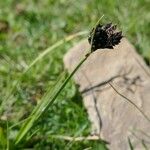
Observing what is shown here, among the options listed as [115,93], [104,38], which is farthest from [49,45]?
[104,38]

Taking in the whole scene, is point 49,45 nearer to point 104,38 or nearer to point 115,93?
point 115,93

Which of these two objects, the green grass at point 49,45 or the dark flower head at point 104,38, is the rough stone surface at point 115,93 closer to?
the green grass at point 49,45

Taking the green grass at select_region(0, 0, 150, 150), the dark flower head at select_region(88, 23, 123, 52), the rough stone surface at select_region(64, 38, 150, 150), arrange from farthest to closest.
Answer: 1. the green grass at select_region(0, 0, 150, 150)
2. the rough stone surface at select_region(64, 38, 150, 150)
3. the dark flower head at select_region(88, 23, 123, 52)

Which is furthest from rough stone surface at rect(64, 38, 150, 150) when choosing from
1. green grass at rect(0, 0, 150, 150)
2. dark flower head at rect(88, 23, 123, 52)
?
dark flower head at rect(88, 23, 123, 52)

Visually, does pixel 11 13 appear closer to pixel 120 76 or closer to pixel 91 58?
pixel 91 58

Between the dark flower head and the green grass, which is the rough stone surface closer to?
the green grass
